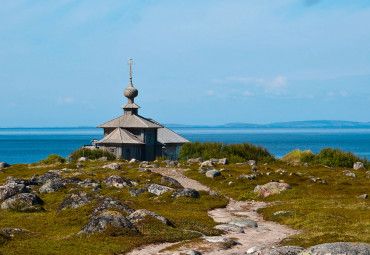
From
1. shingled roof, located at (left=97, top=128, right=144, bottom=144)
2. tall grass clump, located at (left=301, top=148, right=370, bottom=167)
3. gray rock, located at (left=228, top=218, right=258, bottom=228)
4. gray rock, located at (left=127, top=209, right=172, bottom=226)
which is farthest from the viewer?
shingled roof, located at (left=97, top=128, right=144, bottom=144)

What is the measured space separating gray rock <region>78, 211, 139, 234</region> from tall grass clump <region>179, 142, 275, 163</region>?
52.5 metres

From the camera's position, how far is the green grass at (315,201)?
25059mm

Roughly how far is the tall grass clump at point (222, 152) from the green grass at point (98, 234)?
34.9 m

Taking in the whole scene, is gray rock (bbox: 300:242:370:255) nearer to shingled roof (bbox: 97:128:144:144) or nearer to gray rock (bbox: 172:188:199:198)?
gray rock (bbox: 172:188:199:198)

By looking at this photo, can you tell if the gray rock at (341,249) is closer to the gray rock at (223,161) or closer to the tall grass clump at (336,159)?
the gray rock at (223,161)

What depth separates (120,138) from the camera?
7525cm

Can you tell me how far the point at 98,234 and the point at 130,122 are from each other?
56134mm

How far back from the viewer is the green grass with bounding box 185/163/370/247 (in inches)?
987

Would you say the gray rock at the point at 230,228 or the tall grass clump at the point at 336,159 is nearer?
the gray rock at the point at 230,228

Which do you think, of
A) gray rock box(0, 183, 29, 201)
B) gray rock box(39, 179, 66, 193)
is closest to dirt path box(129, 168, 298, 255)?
gray rock box(39, 179, 66, 193)

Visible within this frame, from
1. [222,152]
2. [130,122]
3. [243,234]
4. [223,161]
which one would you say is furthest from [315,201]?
[130,122]

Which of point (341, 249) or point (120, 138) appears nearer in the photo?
point (341, 249)

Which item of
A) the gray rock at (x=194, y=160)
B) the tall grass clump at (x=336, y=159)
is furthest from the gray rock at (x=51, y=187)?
the tall grass clump at (x=336, y=159)

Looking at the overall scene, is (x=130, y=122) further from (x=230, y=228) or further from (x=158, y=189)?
(x=230, y=228)
